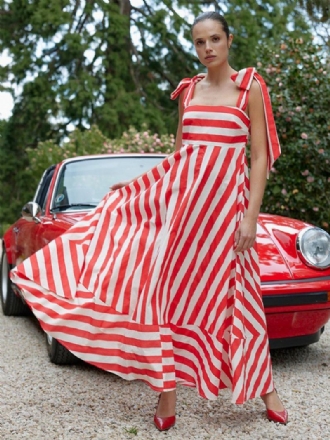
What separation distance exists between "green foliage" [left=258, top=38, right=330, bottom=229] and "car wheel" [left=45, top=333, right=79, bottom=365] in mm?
4848

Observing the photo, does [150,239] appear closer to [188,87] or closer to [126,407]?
[188,87]

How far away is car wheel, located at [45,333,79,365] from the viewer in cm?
413

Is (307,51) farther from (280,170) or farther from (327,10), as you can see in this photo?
(327,10)

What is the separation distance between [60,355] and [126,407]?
0.92 m

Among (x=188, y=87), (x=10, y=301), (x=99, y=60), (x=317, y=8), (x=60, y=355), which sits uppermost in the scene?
(x=317, y=8)

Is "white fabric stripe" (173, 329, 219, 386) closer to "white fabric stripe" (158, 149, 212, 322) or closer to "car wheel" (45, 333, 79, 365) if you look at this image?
"white fabric stripe" (158, 149, 212, 322)

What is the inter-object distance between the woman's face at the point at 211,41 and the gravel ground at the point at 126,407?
1.61 m

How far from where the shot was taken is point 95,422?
3.13 metres

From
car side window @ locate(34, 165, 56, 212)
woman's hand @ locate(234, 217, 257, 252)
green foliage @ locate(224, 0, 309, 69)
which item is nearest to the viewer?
woman's hand @ locate(234, 217, 257, 252)

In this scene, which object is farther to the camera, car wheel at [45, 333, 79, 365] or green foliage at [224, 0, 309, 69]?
green foliage at [224, 0, 309, 69]

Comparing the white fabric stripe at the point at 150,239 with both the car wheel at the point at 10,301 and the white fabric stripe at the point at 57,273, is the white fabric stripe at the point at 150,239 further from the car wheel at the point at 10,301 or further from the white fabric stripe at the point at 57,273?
the car wheel at the point at 10,301

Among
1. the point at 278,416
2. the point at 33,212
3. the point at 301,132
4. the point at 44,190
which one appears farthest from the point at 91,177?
the point at 301,132

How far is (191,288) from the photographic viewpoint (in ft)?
9.92

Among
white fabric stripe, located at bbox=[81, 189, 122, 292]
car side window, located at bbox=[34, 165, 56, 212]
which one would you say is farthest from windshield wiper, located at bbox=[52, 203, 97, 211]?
white fabric stripe, located at bbox=[81, 189, 122, 292]
